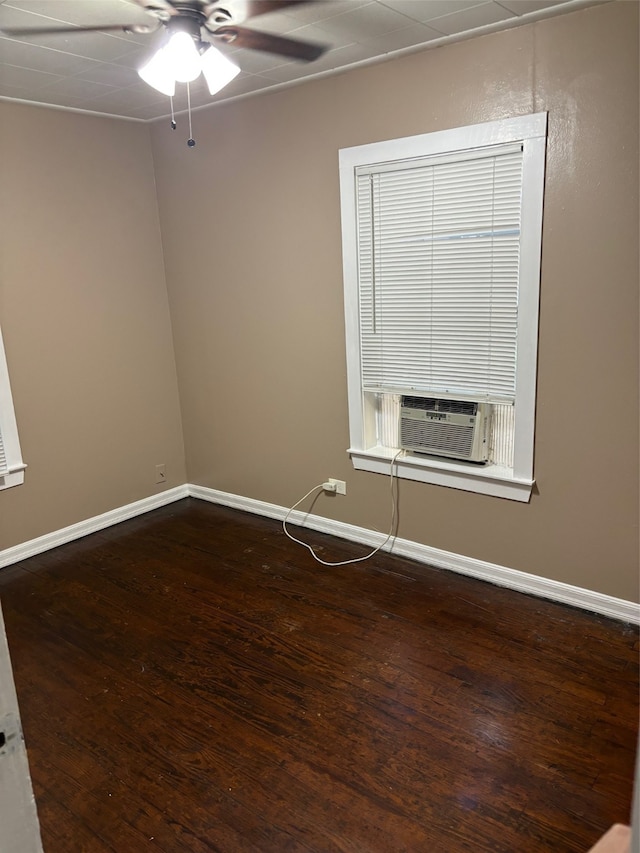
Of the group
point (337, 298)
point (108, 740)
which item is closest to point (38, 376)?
Result: point (337, 298)

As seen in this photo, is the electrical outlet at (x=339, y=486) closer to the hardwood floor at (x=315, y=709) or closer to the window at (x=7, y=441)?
the hardwood floor at (x=315, y=709)

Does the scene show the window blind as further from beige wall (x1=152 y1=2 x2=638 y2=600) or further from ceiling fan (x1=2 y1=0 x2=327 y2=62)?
ceiling fan (x1=2 y1=0 x2=327 y2=62)

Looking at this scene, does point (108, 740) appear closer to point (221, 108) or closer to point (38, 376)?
point (38, 376)

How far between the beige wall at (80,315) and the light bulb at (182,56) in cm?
162

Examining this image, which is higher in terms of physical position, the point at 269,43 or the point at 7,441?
the point at 269,43

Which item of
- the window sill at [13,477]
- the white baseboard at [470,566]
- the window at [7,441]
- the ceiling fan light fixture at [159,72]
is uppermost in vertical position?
the ceiling fan light fixture at [159,72]

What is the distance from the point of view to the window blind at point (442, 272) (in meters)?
2.81

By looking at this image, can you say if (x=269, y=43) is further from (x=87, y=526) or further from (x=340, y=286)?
(x=87, y=526)

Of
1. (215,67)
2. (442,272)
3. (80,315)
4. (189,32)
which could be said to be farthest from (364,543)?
(189,32)

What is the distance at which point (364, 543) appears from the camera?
144 inches

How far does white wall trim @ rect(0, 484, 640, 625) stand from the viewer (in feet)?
9.46

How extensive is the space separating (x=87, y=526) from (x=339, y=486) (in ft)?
5.48

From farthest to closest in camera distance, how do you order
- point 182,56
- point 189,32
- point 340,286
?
point 340,286, point 189,32, point 182,56

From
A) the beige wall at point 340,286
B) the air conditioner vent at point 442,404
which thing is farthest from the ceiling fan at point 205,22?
the air conditioner vent at point 442,404
